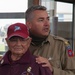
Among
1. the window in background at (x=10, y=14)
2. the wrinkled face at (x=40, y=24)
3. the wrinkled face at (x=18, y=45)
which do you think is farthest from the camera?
the window in background at (x=10, y=14)

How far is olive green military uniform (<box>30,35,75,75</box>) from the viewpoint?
1.58 meters

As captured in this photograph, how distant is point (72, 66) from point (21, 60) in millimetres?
415

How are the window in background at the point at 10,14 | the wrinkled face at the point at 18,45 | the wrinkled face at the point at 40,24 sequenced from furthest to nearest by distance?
the window in background at the point at 10,14 < the wrinkled face at the point at 40,24 < the wrinkled face at the point at 18,45

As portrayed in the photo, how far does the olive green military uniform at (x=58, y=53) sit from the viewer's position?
62.2 inches

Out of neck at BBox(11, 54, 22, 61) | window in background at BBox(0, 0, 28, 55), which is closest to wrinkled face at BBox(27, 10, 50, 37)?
neck at BBox(11, 54, 22, 61)

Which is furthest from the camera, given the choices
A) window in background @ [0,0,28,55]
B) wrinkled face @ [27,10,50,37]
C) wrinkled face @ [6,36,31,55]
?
window in background @ [0,0,28,55]

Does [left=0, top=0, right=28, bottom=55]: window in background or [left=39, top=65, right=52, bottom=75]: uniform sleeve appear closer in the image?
[left=39, top=65, right=52, bottom=75]: uniform sleeve

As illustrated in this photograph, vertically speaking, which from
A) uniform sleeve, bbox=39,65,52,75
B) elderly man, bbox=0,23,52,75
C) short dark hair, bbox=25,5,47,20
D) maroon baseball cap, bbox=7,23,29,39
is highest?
short dark hair, bbox=25,5,47,20

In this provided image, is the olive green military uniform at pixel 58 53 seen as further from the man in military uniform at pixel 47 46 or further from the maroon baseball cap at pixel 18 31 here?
the maroon baseball cap at pixel 18 31

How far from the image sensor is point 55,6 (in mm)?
4113

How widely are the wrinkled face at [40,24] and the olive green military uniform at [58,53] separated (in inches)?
3.8

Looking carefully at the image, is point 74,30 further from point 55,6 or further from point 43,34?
point 43,34

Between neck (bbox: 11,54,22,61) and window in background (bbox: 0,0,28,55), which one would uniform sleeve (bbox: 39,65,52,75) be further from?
window in background (bbox: 0,0,28,55)

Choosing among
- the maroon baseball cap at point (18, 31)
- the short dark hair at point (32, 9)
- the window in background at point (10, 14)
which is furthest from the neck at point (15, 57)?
the window in background at point (10, 14)
